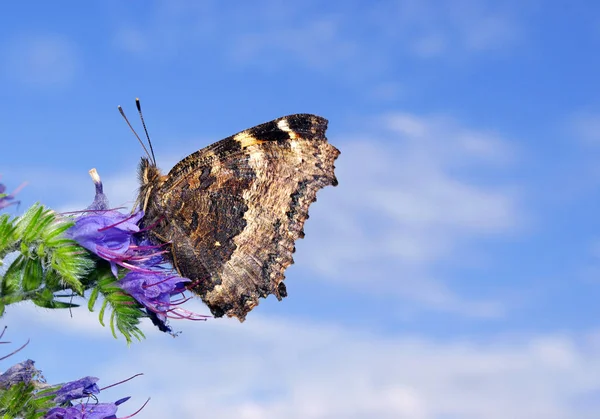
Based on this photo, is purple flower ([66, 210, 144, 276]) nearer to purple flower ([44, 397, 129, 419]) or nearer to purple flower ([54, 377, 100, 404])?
purple flower ([54, 377, 100, 404])

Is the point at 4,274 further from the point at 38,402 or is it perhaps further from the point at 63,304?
the point at 38,402

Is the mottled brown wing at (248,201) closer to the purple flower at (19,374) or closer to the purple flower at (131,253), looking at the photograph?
the purple flower at (131,253)

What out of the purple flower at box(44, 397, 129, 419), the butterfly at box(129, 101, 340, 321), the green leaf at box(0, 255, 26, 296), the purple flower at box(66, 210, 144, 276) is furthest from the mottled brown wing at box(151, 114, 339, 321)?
the green leaf at box(0, 255, 26, 296)

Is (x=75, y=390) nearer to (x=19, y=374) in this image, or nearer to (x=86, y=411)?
(x=86, y=411)

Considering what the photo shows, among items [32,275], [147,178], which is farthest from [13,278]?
[147,178]

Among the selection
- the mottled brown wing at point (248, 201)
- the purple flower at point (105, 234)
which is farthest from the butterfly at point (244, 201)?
the purple flower at point (105, 234)

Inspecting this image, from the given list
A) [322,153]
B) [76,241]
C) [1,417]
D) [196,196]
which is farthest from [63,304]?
[322,153]

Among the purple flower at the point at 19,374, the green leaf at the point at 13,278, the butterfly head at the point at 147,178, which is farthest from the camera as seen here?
the butterfly head at the point at 147,178
